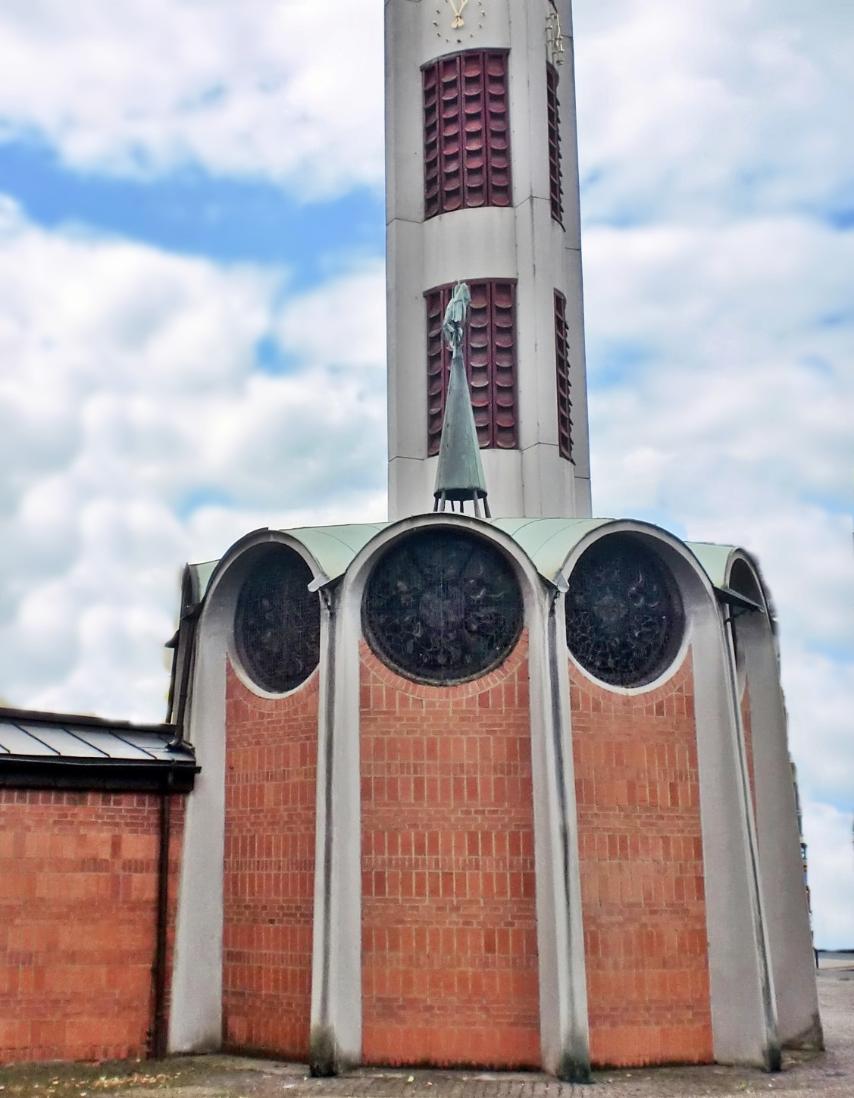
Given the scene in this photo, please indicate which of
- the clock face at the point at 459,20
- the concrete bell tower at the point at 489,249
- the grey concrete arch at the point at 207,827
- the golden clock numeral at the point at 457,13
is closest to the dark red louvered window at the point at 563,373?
the concrete bell tower at the point at 489,249

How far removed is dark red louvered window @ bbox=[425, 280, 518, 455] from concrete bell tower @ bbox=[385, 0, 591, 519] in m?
0.03

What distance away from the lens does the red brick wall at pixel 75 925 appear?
15930 millimetres

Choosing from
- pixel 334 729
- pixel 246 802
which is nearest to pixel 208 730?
pixel 246 802

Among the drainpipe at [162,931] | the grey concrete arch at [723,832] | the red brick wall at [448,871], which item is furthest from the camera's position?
the drainpipe at [162,931]

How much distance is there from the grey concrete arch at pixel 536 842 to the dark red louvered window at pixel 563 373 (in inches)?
309

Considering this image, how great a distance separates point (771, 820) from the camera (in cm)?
1833

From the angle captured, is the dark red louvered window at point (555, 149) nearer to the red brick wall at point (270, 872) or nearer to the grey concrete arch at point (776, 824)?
the grey concrete arch at point (776, 824)

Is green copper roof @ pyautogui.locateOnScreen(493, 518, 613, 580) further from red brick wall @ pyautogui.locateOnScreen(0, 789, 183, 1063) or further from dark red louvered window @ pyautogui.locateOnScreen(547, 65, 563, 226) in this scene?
dark red louvered window @ pyautogui.locateOnScreen(547, 65, 563, 226)

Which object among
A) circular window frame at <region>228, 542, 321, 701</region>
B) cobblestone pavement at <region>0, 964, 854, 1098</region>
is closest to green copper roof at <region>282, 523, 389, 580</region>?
circular window frame at <region>228, 542, 321, 701</region>

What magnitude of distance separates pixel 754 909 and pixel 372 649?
5.82m

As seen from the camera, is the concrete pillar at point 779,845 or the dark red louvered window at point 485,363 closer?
the concrete pillar at point 779,845

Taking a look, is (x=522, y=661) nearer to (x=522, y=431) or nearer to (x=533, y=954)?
(x=533, y=954)

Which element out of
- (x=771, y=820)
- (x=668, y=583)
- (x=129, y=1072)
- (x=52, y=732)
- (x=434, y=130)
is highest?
(x=434, y=130)

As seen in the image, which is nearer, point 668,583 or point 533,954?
point 533,954
